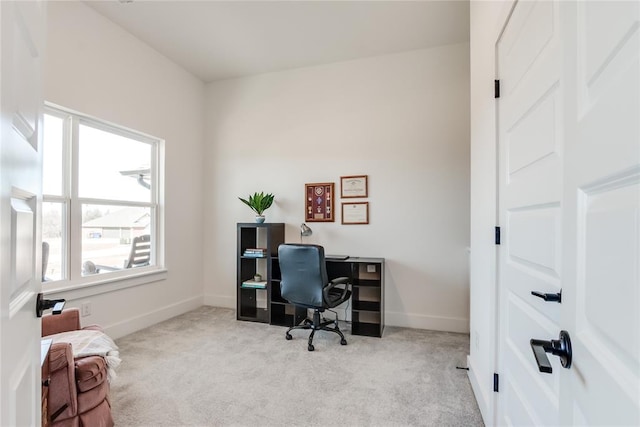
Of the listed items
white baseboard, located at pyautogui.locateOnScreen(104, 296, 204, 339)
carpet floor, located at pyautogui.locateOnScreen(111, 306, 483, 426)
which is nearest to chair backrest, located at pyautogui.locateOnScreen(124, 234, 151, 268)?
white baseboard, located at pyautogui.locateOnScreen(104, 296, 204, 339)

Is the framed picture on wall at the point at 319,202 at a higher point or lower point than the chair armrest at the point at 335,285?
higher

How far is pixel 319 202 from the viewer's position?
→ 3684 mm

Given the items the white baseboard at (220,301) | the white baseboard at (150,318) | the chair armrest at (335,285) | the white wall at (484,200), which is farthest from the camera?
the white baseboard at (220,301)

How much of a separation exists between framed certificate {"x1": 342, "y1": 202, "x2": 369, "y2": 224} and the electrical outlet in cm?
266

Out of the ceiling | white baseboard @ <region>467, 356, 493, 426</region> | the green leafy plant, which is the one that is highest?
the ceiling

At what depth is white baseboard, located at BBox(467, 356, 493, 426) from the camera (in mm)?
1619

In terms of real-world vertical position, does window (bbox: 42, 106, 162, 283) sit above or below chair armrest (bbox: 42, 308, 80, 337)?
above

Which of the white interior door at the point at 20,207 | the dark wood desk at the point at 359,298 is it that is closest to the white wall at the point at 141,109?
the dark wood desk at the point at 359,298

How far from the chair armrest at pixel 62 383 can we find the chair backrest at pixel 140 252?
2063mm

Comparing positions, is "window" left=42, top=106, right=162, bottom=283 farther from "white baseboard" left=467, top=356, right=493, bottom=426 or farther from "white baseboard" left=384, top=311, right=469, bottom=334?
"white baseboard" left=467, top=356, right=493, bottom=426

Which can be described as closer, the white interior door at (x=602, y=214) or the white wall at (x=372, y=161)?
the white interior door at (x=602, y=214)

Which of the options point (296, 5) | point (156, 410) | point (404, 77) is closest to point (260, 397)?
point (156, 410)

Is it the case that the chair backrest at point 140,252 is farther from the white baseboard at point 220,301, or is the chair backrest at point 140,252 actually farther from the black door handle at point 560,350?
the black door handle at point 560,350

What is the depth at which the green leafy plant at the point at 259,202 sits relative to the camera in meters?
3.67
